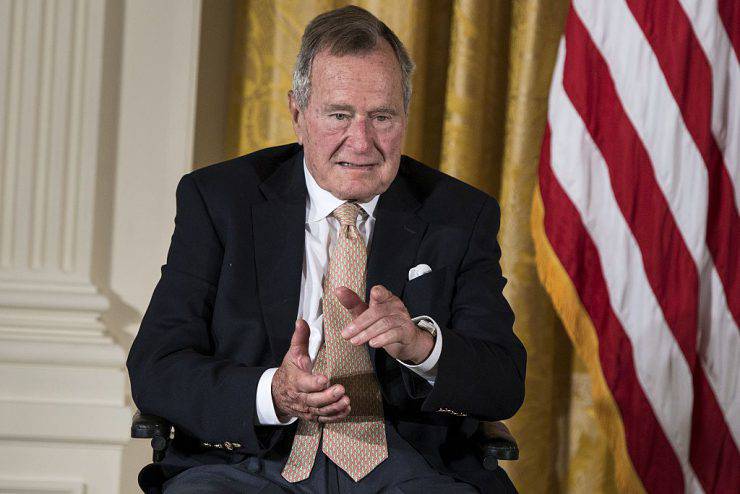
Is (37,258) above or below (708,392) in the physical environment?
above

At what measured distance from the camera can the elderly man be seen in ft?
6.56

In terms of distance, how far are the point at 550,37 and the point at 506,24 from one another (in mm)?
199

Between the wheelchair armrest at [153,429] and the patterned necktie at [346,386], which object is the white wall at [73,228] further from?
the patterned necktie at [346,386]

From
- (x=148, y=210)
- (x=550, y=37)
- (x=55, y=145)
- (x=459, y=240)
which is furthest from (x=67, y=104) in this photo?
(x=550, y=37)

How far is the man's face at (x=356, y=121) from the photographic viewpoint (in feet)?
6.83

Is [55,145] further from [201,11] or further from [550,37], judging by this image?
[550,37]

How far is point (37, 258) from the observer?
9.87 ft

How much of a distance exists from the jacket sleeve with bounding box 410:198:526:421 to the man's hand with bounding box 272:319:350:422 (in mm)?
251

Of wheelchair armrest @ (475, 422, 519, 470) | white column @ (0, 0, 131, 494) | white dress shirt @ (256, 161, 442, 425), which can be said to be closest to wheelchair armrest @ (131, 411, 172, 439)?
white dress shirt @ (256, 161, 442, 425)

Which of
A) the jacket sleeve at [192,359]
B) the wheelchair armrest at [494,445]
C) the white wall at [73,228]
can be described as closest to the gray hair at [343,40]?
the jacket sleeve at [192,359]

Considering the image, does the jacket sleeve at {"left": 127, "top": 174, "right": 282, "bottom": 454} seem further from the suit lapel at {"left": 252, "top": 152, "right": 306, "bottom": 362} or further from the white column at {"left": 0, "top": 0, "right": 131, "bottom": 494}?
the white column at {"left": 0, "top": 0, "right": 131, "bottom": 494}

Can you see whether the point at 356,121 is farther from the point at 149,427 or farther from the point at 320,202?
the point at 149,427

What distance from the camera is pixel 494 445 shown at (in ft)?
6.55

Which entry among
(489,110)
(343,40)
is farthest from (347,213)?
(489,110)
